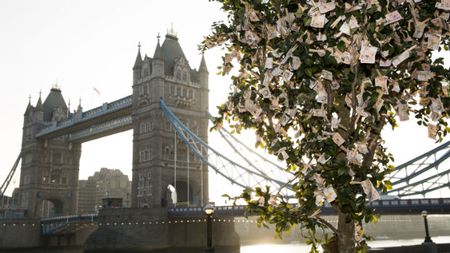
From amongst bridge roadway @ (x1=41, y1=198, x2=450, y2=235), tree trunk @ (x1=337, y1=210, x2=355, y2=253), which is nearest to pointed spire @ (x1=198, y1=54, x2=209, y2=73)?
bridge roadway @ (x1=41, y1=198, x2=450, y2=235)

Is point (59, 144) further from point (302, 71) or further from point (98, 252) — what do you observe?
point (302, 71)

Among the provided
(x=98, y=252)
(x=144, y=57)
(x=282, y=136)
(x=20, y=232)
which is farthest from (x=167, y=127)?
(x=282, y=136)

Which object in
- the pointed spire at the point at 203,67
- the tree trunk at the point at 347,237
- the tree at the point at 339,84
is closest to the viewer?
the tree at the point at 339,84

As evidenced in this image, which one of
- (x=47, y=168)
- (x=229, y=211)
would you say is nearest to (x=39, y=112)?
A: (x=47, y=168)

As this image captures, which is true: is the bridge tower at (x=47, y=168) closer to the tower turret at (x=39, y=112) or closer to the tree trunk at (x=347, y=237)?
the tower turret at (x=39, y=112)

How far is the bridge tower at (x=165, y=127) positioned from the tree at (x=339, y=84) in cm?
5283

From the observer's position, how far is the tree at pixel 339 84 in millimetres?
5434

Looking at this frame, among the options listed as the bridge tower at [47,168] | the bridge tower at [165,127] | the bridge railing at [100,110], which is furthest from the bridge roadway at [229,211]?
the bridge railing at [100,110]

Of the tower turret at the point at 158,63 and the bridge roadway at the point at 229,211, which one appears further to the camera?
the tower turret at the point at 158,63

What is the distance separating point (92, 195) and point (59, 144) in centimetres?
11585

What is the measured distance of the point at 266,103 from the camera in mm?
7391

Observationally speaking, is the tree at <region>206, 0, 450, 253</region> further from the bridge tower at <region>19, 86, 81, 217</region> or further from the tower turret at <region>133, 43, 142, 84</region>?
the bridge tower at <region>19, 86, 81, 217</region>

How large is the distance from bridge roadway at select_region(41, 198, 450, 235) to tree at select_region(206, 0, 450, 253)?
52.3 feet

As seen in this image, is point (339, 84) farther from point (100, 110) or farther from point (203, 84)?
point (100, 110)
